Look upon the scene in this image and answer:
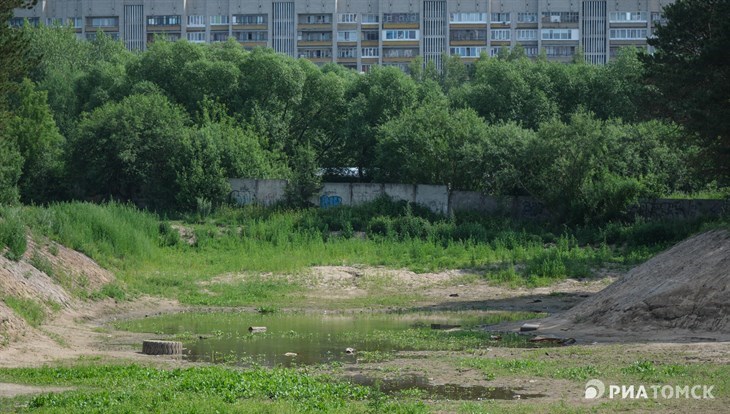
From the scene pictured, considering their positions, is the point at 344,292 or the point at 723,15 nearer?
A: the point at 723,15

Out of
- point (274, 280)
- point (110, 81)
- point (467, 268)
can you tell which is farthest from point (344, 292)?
point (110, 81)

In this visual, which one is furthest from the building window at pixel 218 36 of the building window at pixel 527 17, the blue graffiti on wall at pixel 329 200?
the blue graffiti on wall at pixel 329 200

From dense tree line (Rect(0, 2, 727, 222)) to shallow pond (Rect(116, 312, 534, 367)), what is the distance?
43.2 ft

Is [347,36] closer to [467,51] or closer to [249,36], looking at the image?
[249,36]

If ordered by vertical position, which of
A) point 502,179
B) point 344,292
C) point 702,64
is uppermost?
point 702,64

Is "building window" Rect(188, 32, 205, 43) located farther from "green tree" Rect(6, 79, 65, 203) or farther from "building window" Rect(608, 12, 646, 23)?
"green tree" Rect(6, 79, 65, 203)

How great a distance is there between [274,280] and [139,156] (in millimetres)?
19759

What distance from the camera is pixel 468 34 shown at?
138875 millimetres

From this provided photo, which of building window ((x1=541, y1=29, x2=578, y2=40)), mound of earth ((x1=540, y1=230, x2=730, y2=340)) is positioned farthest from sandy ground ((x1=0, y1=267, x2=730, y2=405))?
building window ((x1=541, y1=29, x2=578, y2=40))

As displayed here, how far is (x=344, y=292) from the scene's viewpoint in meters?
42.1

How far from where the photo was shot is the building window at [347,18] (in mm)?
138875

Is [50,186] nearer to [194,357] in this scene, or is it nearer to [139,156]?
[139,156]

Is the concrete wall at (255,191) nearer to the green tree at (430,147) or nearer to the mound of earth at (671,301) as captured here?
the green tree at (430,147)

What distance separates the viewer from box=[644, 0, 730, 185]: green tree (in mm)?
32719
